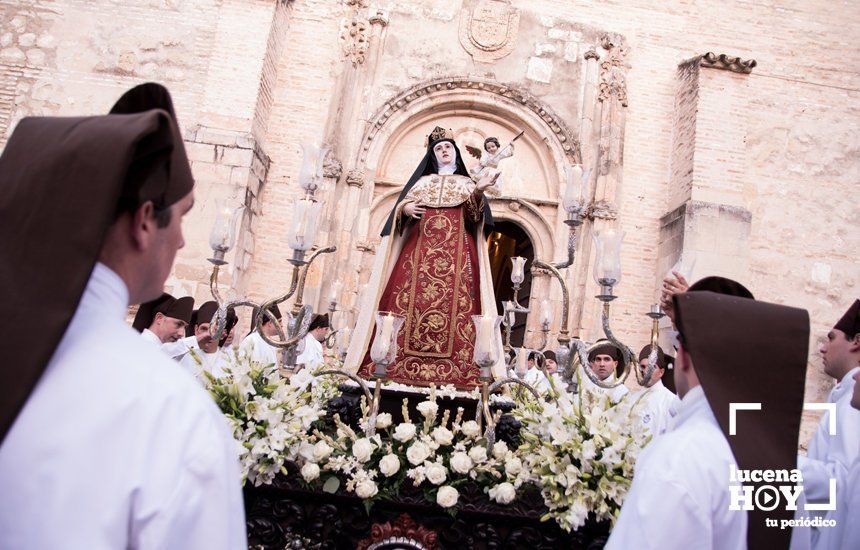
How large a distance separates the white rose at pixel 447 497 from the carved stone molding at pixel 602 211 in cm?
923

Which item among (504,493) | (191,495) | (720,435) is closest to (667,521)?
(720,435)

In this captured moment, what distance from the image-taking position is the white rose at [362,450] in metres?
3.27

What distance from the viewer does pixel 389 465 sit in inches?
127

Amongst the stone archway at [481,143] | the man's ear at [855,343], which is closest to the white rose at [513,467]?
the man's ear at [855,343]

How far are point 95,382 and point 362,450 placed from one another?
228 cm

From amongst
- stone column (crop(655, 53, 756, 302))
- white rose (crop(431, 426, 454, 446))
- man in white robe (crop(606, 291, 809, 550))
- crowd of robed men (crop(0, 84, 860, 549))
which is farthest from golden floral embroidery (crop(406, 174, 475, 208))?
stone column (crop(655, 53, 756, 302))

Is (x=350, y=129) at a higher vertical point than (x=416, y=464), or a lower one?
higher

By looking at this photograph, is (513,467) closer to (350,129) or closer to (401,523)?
(401,523)

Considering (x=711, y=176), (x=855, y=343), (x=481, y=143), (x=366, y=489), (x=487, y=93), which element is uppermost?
(x=487, y=93)

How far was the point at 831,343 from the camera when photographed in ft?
13.0

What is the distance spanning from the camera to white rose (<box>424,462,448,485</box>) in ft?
10.5

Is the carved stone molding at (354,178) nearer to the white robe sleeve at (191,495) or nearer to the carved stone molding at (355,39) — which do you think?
the carved stone molding at (355,39)

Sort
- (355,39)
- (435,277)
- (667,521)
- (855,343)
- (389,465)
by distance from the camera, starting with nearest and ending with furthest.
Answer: (667,521) < (389,465) < (855,343) < (435,277) < (355,39)

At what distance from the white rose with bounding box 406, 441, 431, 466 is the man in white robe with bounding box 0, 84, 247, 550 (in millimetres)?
2159
